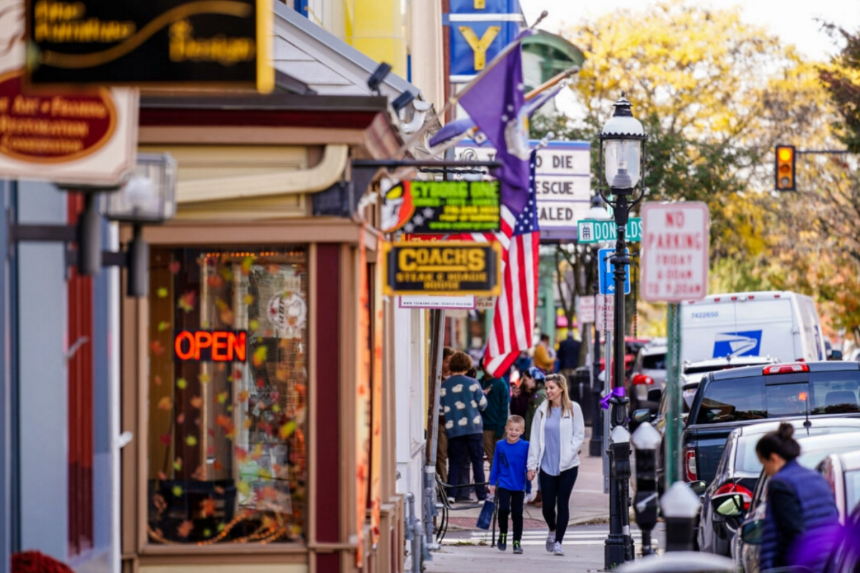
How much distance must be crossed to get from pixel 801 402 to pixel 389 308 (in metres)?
5.99

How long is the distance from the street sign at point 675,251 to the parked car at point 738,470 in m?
4.11

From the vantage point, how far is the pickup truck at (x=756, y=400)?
14.8m

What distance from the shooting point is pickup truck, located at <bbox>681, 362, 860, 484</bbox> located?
583 inches

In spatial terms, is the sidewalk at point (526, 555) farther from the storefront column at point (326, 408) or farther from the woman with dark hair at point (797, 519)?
the woman with dark hair at point (797, 519)

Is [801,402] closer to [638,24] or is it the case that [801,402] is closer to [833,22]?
[833,22]

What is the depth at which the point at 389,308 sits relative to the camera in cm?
1072

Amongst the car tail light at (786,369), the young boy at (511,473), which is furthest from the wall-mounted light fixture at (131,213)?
the car tail light at (786,369)

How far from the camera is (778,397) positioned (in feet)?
49.2

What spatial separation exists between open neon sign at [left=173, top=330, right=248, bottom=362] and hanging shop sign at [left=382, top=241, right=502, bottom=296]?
3.20ft

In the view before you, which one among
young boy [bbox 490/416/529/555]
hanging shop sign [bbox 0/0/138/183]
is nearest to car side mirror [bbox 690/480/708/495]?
young boy [bbox 490/416/529/555]

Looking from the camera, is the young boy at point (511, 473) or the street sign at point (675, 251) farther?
the young boy at point (511, 473)

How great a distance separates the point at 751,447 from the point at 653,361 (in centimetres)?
2146

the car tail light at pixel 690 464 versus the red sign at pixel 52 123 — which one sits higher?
the red sign at pixel 52 123

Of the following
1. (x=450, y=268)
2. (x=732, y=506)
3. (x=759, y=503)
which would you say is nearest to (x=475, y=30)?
(x=732, y=506)
